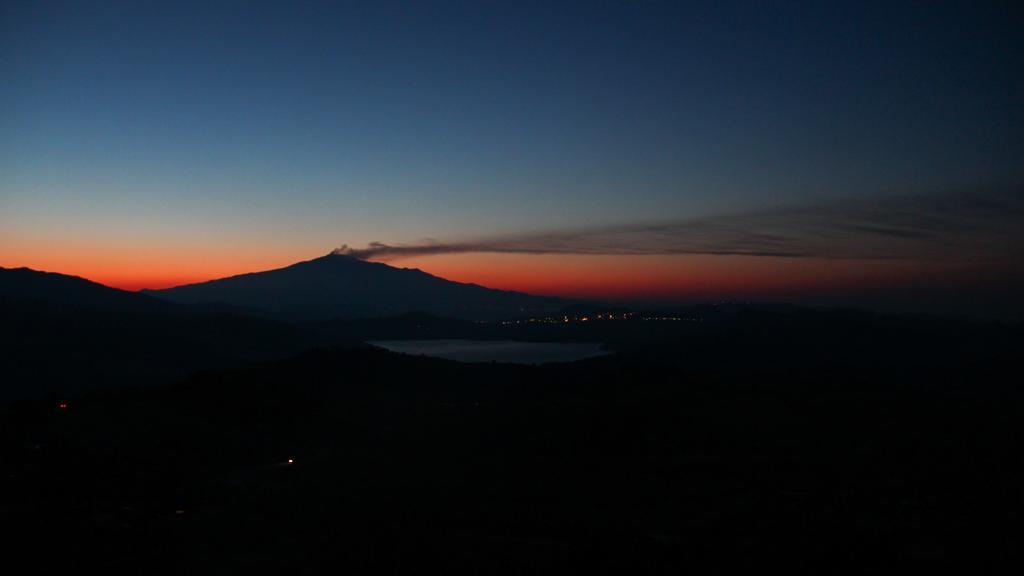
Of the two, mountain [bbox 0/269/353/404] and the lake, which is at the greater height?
mountain [bbox 0/269/353/404]

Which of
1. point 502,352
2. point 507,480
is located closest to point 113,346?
point 502,352

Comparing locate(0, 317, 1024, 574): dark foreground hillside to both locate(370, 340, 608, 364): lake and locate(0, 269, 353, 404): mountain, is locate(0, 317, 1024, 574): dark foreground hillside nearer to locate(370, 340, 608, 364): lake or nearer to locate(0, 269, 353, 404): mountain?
locate(0, 269, 353, 404): mountain

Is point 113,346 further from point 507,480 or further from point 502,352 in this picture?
point 507,480

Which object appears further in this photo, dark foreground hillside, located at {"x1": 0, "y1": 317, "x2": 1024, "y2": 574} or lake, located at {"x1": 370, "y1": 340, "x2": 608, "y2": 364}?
lake, located at {"x1": 370, "y1": 340, "x2": 608, "y2": 364}

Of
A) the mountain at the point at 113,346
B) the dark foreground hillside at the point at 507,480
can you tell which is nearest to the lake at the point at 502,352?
the mountain at the point at 113,346

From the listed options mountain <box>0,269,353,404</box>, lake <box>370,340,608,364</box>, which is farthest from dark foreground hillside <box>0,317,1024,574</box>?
lake <box>370,340,608,364</box>

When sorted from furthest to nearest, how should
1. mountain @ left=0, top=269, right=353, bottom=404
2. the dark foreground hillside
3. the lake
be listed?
the lake < mountain @ left=0, top=269, right=353, bottom=404 < the dark foreground hillside
